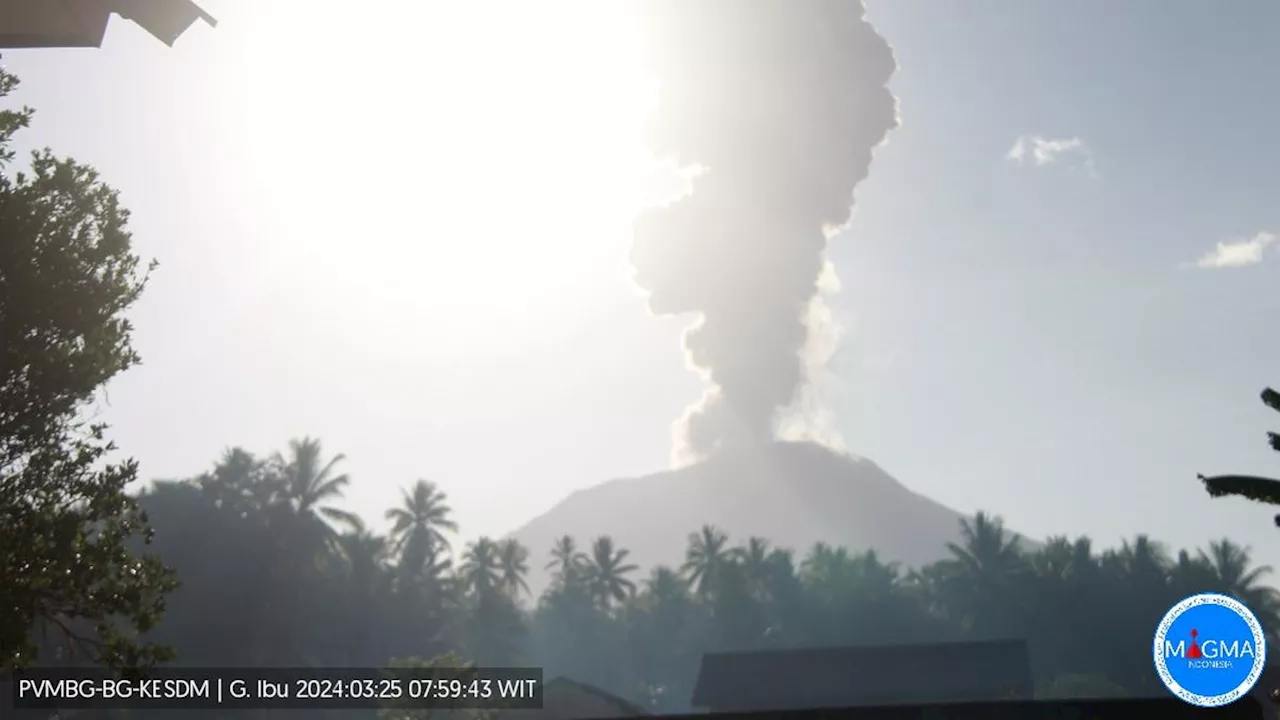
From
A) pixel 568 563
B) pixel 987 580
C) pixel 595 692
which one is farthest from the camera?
pixel 568 563

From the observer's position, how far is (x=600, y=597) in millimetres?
101938

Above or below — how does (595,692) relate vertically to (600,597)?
below

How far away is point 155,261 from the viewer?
14391 millimetres

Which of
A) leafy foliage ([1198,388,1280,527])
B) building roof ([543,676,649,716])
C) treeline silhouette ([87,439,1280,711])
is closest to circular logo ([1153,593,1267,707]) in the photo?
leafy foliage ([1198,388,1280,527])

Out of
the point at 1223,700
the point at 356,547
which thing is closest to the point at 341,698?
the point at 356,547

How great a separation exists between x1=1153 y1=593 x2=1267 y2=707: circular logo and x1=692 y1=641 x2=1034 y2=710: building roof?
47535 mm

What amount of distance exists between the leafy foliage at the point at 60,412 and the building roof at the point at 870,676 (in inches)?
1980

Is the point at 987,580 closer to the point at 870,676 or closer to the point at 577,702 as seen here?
the point at 870,676

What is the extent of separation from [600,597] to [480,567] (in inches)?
612

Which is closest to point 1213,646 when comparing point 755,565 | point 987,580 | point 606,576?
point 987,580
